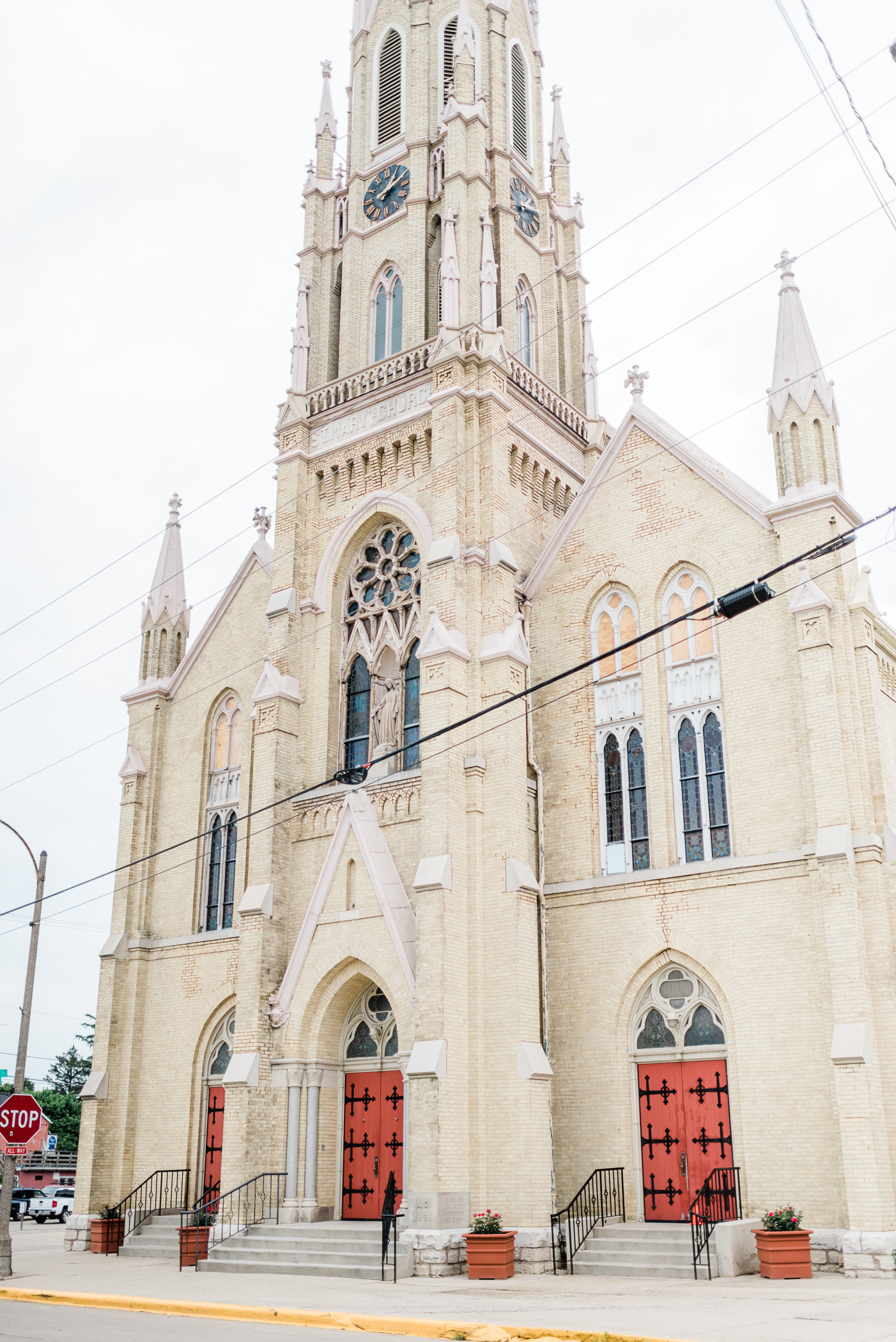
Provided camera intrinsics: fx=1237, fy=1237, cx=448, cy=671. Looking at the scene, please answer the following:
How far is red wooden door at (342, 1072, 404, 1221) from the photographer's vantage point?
71.1ft

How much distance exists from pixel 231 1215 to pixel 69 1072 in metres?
63.5

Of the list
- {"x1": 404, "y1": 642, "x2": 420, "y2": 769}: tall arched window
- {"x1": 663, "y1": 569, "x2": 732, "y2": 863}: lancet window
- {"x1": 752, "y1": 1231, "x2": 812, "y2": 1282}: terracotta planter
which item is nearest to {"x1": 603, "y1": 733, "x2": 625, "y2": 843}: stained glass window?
{"x1": 663, "y1": 569, "x2": 732, "y2": 863}: lancet window

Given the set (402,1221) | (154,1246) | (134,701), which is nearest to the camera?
(402,1221)

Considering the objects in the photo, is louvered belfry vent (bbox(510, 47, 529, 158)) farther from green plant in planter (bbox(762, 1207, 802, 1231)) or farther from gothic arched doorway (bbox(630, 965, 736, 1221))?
green plant in planter (bbox(762, 1207, 802, 1231))

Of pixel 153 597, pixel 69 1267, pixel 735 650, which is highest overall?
pixel 153 597

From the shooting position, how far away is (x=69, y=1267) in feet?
70.0

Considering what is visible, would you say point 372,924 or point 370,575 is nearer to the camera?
point 372,924

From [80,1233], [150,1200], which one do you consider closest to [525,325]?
[150,1200]

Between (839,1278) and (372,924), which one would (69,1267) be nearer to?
(372,924)

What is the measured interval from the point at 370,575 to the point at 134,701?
750 cm

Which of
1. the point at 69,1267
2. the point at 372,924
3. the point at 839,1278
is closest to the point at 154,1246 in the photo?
the point at 69,1267

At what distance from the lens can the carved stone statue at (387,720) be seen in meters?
24.4

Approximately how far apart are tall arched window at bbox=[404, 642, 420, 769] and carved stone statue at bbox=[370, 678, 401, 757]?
18 cm

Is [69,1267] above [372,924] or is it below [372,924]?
below
